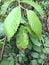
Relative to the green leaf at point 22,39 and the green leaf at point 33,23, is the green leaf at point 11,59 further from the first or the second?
the green leaf at point 33,23

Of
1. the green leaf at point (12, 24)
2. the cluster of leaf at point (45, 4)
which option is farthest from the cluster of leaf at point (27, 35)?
the cluster of leaf at point (45, 4)

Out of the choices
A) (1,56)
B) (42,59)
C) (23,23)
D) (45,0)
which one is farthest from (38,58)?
(45,0)

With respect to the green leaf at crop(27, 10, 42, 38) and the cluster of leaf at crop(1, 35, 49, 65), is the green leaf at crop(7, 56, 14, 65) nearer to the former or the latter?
the cluster of leaf at crop(1, 35, 49, 65)

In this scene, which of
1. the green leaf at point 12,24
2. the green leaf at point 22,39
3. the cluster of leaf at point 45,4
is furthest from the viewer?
the cluster of leaf at point 45,4

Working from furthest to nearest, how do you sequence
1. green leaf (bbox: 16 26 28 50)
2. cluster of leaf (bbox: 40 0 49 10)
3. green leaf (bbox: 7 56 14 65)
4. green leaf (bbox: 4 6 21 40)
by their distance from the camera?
cluster of leaf (bbox: 40 0 49 10), green leaf (bbox: 7 56 14 65), green leaf (bbox: 16 26 28 50), green leaf (bbox: 4 6 21 40)

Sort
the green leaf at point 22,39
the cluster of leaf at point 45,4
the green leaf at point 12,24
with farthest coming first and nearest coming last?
the cluster of leaf at point 45,4, the green leaf at point 22,39, the green leaf at point 12,24

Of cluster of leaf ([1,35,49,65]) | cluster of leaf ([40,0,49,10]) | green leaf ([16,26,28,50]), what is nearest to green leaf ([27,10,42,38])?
green leaf ([16,26,28,50])

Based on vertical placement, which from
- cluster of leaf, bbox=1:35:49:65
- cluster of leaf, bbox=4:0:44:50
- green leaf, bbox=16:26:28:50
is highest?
cluster of leaf, bbox=4:0:44:50

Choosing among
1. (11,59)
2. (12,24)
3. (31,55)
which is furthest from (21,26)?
(31,55)

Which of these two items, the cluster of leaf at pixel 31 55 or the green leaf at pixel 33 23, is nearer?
the green leaf at pixel 33 23
